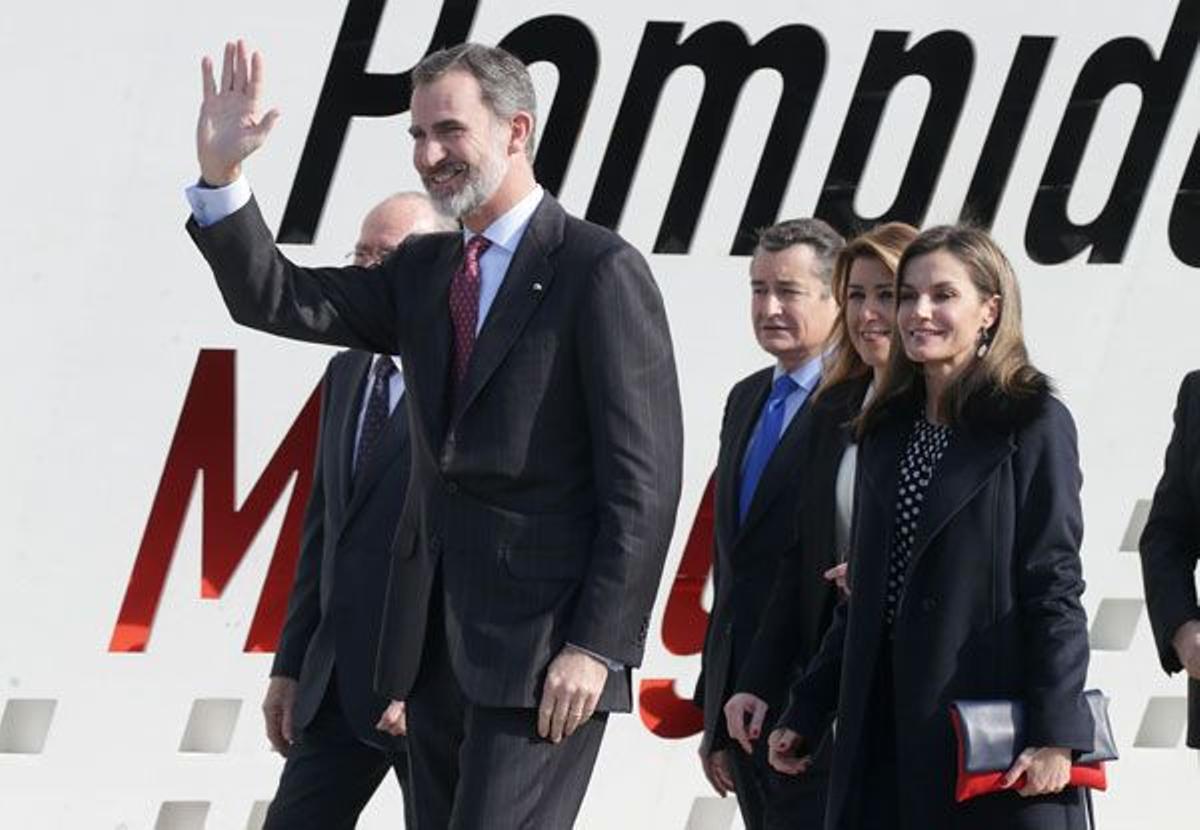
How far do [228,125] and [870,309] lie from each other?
1.20 m

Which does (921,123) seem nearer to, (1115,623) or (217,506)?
(1115,623)

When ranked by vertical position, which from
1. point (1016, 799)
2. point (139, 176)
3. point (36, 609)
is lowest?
point (36, 609)

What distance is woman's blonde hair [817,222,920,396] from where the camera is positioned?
448 cm

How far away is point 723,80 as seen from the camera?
566 centimetres

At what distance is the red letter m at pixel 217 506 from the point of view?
5383 millimetres

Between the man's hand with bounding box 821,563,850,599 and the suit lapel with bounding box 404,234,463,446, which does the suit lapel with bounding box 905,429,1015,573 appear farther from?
the suit lapel with bounding box 404,234,463,446

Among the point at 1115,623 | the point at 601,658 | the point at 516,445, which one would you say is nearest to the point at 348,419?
the point at 516,445

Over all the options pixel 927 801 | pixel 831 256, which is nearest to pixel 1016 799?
pixel 927 801

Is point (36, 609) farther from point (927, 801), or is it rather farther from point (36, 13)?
point (927, 801)

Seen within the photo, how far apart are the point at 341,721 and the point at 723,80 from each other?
1572 millimetres

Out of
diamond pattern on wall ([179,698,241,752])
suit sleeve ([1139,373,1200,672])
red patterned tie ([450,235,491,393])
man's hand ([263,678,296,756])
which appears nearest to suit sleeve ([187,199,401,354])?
red patterned tie ([450,235,491,393])

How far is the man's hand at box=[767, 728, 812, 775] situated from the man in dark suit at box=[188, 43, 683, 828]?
1.08ft

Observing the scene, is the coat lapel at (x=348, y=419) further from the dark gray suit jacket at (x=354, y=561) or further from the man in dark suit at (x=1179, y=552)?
the man in dark suit at (x=1179, y=552)

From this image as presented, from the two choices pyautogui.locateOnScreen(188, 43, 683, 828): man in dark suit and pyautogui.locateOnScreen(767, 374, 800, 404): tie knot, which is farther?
pyautogui.locateOnScreen(767, 374, 800, 404): tie knot
